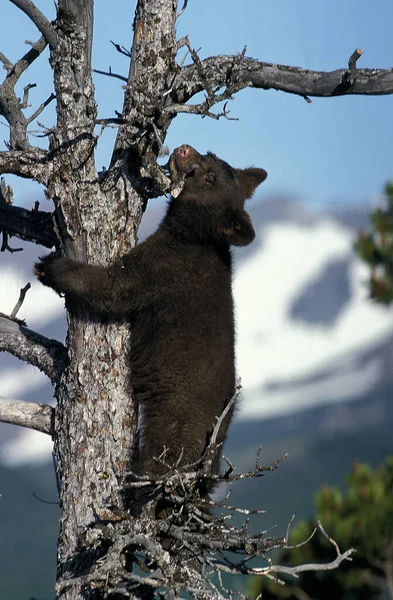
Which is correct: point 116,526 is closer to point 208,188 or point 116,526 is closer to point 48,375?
point 48,375

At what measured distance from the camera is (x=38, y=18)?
490cm

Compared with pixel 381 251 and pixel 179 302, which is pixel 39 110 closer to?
pixel 179 302

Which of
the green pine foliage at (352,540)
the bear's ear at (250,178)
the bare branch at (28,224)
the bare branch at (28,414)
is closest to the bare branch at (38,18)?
the bare branch at (28,224)

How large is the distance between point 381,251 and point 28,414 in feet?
23.6

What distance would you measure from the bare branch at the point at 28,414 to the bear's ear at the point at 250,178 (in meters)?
2.43

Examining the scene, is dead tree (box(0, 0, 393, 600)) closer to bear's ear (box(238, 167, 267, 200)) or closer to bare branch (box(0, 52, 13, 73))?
bare branch (box(0, 52, 13, 73))

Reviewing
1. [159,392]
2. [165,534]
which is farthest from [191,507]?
[159,392]

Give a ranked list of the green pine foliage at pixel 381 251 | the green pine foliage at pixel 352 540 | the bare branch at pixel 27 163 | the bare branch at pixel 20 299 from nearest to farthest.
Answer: the bare branch at pixel 27 163 → the bare branch at pixel 20 299 → the green pine foliage at pixel 352 540 → the green pine foliage at pixel 381 251

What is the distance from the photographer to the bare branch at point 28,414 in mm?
5445

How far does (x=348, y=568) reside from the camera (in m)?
9.92

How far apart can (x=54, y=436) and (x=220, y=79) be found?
2.83 meters

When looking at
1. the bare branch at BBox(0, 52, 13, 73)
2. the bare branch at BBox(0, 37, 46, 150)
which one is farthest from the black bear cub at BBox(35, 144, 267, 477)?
the bare branch at BBox(0, 52, 13, 73)

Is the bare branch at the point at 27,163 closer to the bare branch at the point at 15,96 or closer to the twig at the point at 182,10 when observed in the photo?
the bare branch at the point at 15,96

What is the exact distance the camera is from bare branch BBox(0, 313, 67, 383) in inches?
215
